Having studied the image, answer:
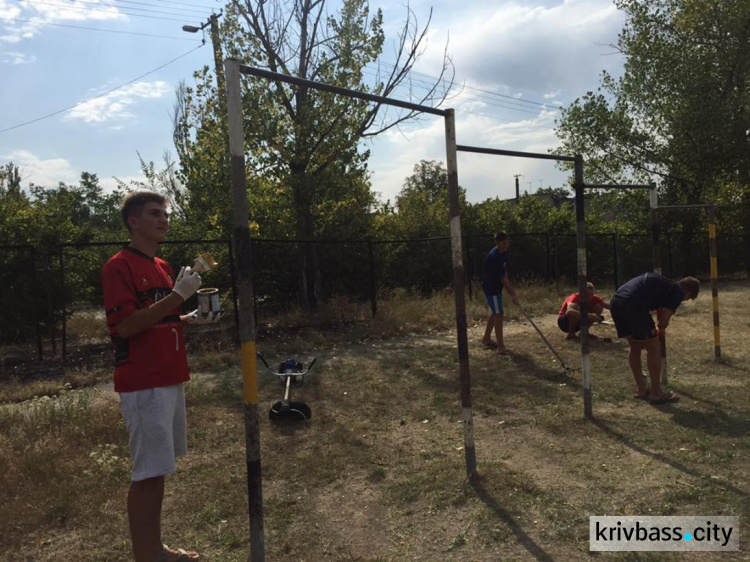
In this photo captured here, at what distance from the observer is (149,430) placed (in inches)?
94.3

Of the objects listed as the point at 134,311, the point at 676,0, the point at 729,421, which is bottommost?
the point at 729,421

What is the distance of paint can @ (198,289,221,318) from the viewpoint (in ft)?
8.59

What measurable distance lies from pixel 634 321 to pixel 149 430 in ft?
14.9

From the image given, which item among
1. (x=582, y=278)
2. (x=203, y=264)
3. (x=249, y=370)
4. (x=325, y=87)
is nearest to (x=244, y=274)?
(x=203, y=264)

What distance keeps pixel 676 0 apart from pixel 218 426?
20.2m

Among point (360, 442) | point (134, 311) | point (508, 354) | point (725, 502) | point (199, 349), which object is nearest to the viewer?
point (134, 311)

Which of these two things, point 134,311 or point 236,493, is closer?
point 134,311

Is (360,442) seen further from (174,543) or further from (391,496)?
(174,543)

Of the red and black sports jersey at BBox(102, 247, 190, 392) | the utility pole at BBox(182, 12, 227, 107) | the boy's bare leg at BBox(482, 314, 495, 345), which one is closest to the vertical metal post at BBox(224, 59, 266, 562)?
the red and black sports jersey at BBox(102, 247, 190, 392)

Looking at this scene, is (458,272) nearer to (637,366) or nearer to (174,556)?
(174,556)

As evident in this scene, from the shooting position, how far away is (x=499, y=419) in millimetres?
5090

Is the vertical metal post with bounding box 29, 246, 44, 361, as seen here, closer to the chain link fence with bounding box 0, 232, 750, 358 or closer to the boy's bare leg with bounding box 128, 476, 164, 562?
the chain link fence with bounding box 0, 232, 750, 358

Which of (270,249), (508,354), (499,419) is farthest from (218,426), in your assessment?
(270,249)

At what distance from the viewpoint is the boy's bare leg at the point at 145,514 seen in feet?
8.14
